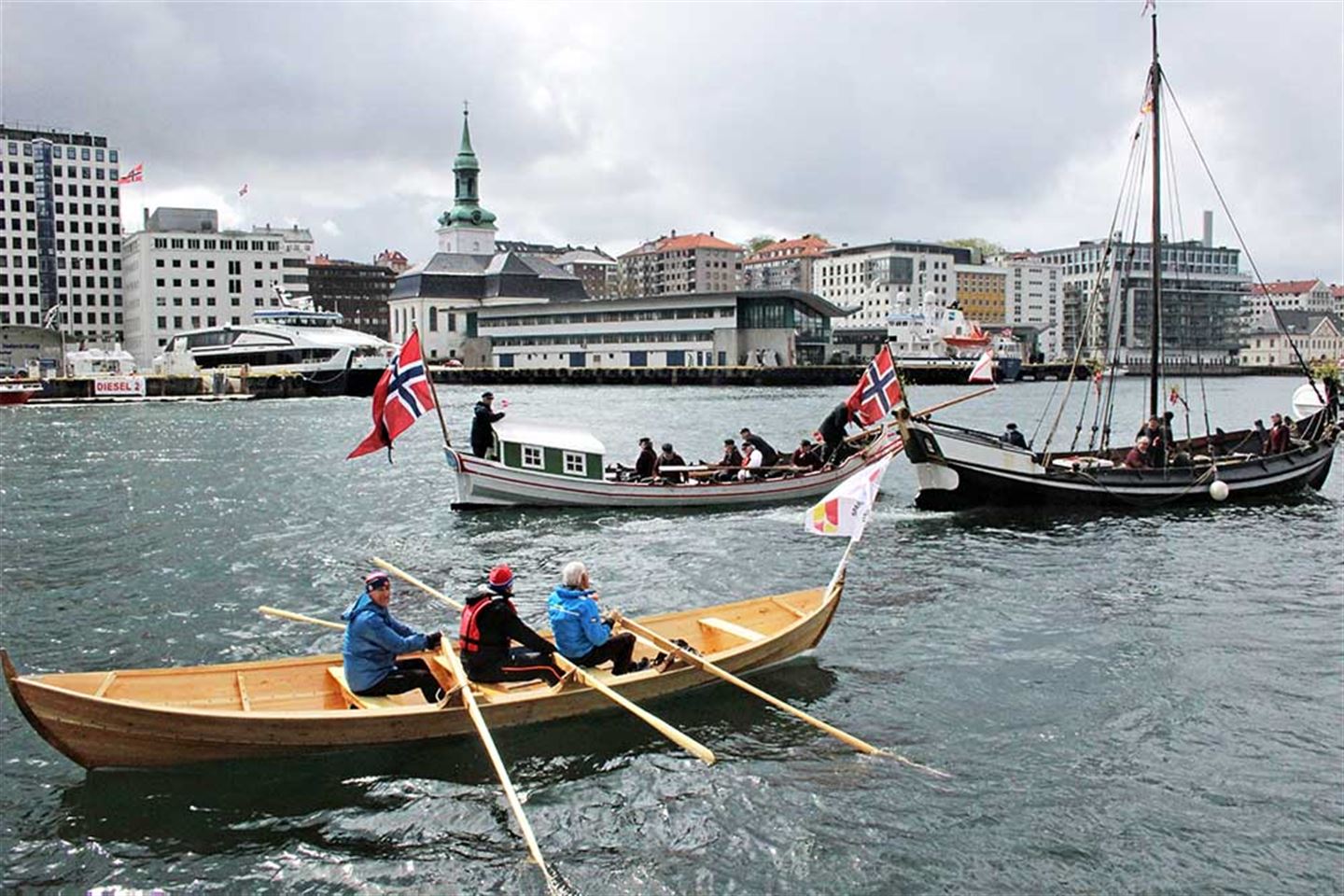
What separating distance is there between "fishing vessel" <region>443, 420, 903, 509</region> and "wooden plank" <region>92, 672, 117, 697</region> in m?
17.8

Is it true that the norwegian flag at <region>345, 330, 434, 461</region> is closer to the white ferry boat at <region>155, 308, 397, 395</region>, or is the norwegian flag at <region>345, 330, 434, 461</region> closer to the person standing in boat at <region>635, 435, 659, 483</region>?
the person standing in boat at <region>635, 435, 659, 483</region>

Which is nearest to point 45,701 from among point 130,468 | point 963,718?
point 963,718

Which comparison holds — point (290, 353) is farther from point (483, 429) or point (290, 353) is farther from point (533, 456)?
point (533, 456)

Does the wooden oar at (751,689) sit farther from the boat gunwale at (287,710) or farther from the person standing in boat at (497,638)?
the person standing in boat at (497,638)

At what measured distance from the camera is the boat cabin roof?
97.3ft

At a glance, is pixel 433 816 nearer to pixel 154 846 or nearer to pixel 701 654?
pixel 154 846

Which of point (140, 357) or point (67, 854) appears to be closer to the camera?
point (67, 854)

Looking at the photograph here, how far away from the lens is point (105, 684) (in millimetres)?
11547

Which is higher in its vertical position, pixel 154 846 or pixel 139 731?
pixel 139 731

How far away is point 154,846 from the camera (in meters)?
10.7

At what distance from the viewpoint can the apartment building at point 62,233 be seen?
145 metres

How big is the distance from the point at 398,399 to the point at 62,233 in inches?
5856

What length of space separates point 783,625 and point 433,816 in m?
6.21

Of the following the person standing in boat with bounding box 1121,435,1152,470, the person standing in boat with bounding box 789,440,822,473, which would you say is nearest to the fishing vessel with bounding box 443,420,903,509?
the person standing in boat with bounding box 789,440,822,473
